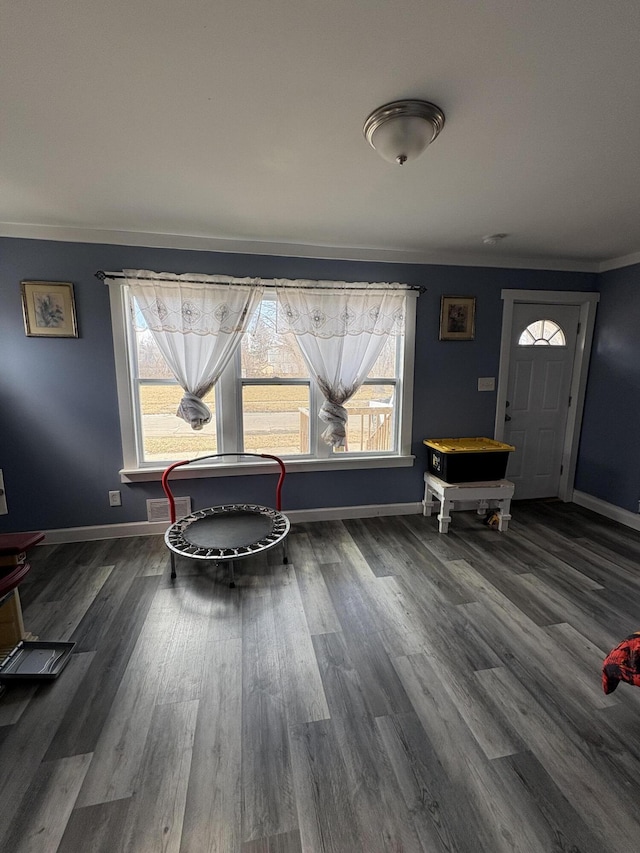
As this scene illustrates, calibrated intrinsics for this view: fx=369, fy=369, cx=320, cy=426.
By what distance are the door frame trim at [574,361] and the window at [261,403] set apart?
968 mm

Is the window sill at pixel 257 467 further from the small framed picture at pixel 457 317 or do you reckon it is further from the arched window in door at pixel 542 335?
the arched window in door at pixel 542 335

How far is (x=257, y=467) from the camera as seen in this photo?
327 centimetres

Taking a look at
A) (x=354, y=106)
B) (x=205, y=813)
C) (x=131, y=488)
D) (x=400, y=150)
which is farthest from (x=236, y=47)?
(x=131, y=488)

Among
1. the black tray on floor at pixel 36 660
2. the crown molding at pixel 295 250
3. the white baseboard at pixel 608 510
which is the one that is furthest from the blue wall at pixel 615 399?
the black tray on floor at pixel 36 660

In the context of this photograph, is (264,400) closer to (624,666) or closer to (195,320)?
(195,320)

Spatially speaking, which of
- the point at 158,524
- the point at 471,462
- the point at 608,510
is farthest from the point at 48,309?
the point at 608,510

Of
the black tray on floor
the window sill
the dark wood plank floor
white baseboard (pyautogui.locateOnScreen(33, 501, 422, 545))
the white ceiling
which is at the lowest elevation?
the dark wood plank floor

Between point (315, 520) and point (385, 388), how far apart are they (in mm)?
1412

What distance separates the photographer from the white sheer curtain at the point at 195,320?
2861mm

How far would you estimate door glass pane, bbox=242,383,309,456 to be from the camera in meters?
3.26

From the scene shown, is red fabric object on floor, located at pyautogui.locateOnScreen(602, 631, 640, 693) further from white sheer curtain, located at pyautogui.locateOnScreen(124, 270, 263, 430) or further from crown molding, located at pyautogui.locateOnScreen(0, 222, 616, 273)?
crown molding, located at pyautogui.locateOnScreen(0, 222, 616, 273)

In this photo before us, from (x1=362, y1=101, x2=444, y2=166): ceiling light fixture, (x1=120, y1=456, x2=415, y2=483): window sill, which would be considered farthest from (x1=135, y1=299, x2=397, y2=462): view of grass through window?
(x1=362, y1=101, x2=444, y2=166): ceiling light fixture

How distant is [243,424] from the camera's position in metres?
3.26

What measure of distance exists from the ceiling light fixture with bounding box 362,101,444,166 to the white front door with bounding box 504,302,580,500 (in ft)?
8.52
